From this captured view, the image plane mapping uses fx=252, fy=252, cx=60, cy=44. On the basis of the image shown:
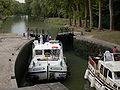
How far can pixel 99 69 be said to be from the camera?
1731 centimetres

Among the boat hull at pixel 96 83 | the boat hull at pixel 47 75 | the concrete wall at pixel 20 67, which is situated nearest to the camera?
the boat hull at pixel 96 83

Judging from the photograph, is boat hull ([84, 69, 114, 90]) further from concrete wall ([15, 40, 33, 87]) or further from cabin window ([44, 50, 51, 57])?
concrete wall ([15, 40, 33, 87])

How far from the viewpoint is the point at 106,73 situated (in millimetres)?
15766

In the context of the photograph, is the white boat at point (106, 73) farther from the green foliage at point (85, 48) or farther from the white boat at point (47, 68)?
the green foliage at point (85, 48)

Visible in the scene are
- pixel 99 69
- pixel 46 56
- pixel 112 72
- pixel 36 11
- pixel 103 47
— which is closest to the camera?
Answer: pixel 112 72

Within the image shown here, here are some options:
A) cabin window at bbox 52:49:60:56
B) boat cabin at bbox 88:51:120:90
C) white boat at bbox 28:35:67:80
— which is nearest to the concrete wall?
white boat at bbox 28:35:67:80

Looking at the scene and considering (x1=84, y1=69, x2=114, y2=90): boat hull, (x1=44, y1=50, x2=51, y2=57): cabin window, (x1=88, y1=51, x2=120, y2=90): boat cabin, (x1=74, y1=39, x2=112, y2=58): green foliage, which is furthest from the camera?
(x1=74, y1=39, x2=112, y2=58): green foliage

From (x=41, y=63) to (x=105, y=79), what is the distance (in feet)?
17.4

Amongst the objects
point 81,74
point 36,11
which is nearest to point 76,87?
point 81,74

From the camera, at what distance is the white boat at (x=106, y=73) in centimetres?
1466

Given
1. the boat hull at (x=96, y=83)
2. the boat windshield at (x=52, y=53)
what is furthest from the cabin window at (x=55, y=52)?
the boat hull at (x=96, y=83)

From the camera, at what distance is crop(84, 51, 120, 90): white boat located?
1466cm

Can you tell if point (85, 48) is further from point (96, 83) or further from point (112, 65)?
point (112, 65)

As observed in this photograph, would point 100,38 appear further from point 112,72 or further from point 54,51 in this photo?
point 112,72
